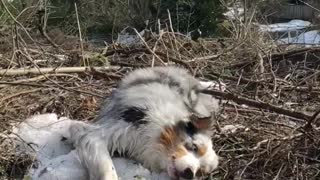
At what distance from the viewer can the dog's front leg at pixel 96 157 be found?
3898 millimetres

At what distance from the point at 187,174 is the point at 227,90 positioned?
1649 millimetres

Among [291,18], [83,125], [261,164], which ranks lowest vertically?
[291,18]

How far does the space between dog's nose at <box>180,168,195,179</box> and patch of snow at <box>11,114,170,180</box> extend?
0.63ft

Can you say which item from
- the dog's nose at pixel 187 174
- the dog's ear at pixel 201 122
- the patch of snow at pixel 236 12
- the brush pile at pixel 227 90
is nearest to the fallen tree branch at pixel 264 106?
the brush pile at pixel 227 90

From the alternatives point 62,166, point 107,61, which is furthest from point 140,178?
point 107,61

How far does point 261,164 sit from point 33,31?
7.22 meters

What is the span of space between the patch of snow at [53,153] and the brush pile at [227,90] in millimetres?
113

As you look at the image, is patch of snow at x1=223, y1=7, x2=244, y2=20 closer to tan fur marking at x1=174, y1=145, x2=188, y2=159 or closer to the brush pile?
the brush pile

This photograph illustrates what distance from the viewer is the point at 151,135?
4.08m

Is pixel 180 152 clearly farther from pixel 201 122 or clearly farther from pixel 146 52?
pixel 146 52

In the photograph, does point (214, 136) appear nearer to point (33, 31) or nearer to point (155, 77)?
point (155, 77)

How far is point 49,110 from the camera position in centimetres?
543

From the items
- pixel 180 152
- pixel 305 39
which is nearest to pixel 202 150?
pixel 180 152

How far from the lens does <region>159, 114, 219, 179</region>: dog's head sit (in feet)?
12.6
